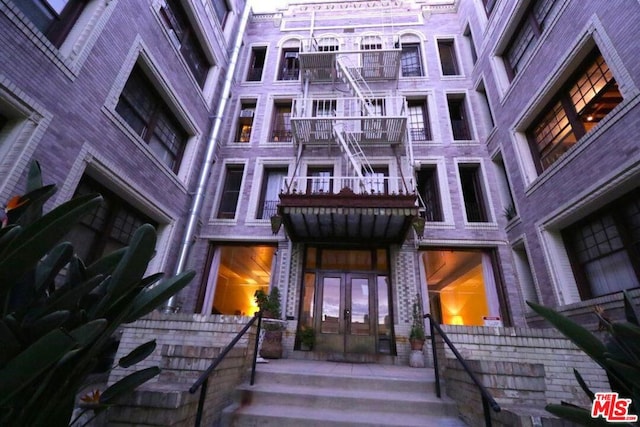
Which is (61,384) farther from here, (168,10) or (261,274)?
(261,274)

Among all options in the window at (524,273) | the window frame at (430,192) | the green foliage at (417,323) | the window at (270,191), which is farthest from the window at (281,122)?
the window at (524,273)

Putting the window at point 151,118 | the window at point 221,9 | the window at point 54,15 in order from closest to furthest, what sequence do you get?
the window at point 54,15 < the window at point 151,118 < the window at point 221,9

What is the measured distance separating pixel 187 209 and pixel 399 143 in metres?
7.81

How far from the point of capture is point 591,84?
21.8 ft

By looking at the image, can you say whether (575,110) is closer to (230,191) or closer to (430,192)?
(430,192)

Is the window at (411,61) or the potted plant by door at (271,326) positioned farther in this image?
the window at (411,61)

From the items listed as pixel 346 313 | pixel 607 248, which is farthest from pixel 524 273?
pixel 346 313

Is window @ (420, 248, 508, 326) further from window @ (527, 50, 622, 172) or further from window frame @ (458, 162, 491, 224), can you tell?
window @ (527, 50, 622, 172)

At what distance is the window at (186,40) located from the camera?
29.6 ft

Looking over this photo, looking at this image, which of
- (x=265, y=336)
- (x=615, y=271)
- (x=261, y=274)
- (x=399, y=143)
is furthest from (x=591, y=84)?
(x=261, y=274)

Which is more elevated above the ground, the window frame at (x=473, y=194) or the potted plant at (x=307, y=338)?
the window frame at (x=473, y=194)

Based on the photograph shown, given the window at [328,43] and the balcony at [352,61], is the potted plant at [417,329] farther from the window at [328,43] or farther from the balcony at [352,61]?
the window at [328,43]

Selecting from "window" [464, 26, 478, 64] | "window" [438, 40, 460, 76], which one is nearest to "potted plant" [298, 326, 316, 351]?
"window" [438, 40, 460, 76]

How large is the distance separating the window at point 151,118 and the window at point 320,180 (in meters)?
4.58
